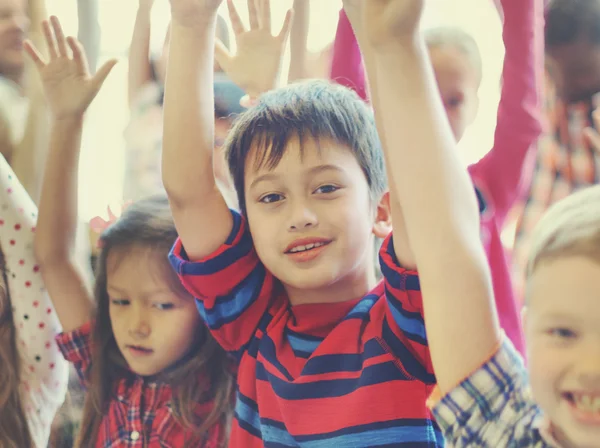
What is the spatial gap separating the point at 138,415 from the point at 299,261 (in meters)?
0.36

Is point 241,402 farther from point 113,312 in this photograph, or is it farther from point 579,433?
point 579,433

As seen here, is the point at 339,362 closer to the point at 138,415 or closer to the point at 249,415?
the point at 249,415

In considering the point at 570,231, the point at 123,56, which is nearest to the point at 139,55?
the point at 123,56

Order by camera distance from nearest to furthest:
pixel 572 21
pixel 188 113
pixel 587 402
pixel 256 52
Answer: pixel 587 402 → pixel 188 113 → pixel 572 21 → pixel 256 52

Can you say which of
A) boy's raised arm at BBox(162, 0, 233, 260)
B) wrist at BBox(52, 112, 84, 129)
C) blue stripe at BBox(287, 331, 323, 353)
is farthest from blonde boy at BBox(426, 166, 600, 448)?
wrist at BBox(52, 112, 84, 129)

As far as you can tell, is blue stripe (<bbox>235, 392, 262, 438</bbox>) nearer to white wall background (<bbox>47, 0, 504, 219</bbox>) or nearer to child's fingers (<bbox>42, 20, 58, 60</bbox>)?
white wall background (<bbox>47, 0, 504, 219</bbox>)

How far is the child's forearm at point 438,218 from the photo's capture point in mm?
502

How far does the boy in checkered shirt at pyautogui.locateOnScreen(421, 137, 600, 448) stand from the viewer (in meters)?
0.45

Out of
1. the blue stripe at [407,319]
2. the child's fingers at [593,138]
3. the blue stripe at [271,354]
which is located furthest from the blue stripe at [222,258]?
the child's fingers at [593,138]

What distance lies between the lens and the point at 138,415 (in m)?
0.86

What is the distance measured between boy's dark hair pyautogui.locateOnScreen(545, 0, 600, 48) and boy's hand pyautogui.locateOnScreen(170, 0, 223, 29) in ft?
1.50

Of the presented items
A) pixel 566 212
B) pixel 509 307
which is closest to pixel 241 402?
pixel 509 307

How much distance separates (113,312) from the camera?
890mm

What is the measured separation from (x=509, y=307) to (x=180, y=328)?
0.42 metres
